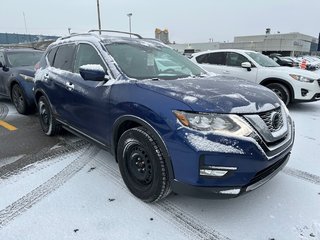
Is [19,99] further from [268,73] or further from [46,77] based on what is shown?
[268,73]

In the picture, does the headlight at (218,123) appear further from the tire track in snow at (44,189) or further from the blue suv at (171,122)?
the tire track in snow at (44,189)

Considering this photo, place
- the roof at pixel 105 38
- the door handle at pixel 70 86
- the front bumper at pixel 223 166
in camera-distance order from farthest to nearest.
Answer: the door handle at pixel 70 86
the roof at pixel 105 38
the front bumper at pixel 223 166

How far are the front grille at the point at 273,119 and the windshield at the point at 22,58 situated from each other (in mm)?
6268

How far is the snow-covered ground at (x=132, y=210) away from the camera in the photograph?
2.43 metres

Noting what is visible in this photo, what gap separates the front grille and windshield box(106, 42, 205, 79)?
3.81 ft

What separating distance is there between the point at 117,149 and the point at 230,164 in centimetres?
132

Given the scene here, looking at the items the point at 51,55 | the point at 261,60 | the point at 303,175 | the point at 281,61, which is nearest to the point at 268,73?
the point at 261,60

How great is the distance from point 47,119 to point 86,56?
1737mm

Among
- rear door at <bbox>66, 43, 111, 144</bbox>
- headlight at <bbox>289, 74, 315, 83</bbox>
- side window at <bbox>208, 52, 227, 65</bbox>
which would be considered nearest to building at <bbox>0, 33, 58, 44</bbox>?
side window at <bbox>208, 52, 227, 65</bbox>

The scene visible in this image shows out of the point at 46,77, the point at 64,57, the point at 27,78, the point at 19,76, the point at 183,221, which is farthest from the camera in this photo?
the point at 19,76

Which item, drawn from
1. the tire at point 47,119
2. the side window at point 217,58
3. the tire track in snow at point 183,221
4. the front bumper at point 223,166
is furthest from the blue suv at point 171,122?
the side window at point 217,58

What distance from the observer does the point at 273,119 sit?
8.36ft

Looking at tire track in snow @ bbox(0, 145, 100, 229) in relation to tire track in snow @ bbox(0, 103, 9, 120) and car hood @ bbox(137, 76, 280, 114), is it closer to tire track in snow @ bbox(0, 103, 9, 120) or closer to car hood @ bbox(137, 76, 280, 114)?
car hood @ bbox(137, 76, 280, 114)

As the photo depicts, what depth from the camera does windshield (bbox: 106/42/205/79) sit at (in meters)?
3.16
